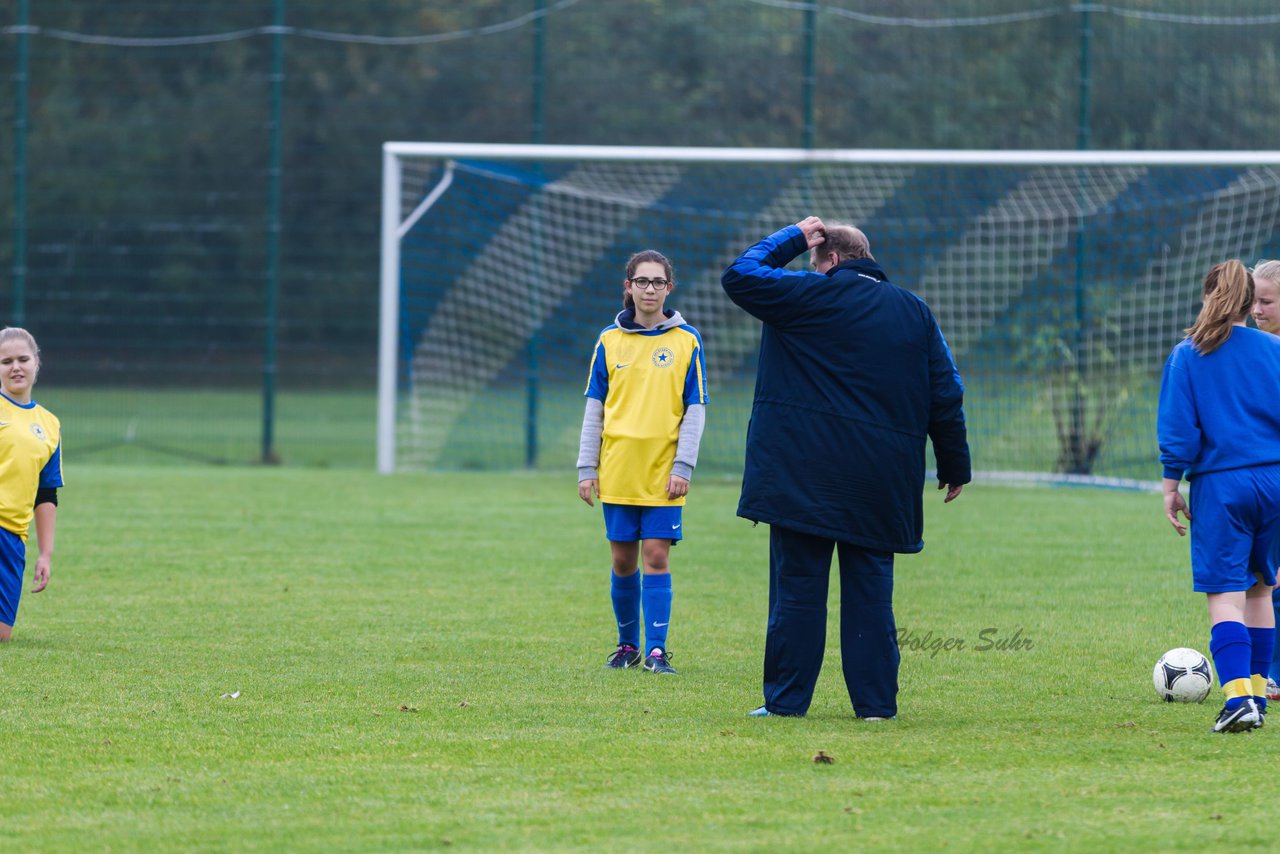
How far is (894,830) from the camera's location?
4.05 metres

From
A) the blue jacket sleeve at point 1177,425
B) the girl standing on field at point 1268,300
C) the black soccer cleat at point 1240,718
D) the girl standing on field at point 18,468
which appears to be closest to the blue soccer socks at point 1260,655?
the girl standing on field at point 1268,300

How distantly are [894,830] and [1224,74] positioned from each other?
54.1 feet

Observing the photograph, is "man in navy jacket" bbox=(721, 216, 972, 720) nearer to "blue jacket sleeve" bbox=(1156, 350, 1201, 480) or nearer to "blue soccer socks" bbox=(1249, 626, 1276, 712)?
"blue jacket sleeve" bbox=(1156, 350, 1201, 480)

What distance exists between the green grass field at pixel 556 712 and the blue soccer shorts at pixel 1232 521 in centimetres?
51

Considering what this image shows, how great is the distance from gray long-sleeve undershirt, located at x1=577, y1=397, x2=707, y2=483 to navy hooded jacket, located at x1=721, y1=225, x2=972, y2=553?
95cm

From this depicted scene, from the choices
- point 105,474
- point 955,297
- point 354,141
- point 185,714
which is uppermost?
point 354,141

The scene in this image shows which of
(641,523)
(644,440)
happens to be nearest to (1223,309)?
(644,440)

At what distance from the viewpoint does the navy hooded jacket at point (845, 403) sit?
5.53 meters

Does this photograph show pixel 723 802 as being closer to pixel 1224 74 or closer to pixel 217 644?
pixel 217 644

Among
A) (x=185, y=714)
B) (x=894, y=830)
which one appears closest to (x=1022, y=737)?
(x=894, y=830)

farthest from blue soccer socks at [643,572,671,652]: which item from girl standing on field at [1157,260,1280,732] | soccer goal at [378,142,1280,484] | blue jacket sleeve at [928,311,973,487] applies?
soccer goal at [378,142,1280,484]

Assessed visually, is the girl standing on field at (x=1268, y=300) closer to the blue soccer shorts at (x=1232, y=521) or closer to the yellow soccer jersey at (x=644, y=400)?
the blue soccer shorts at (x=1232, y=521)

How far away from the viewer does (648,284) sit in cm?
662

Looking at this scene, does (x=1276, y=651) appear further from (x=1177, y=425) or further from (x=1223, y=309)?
(x=1223, y=309)
